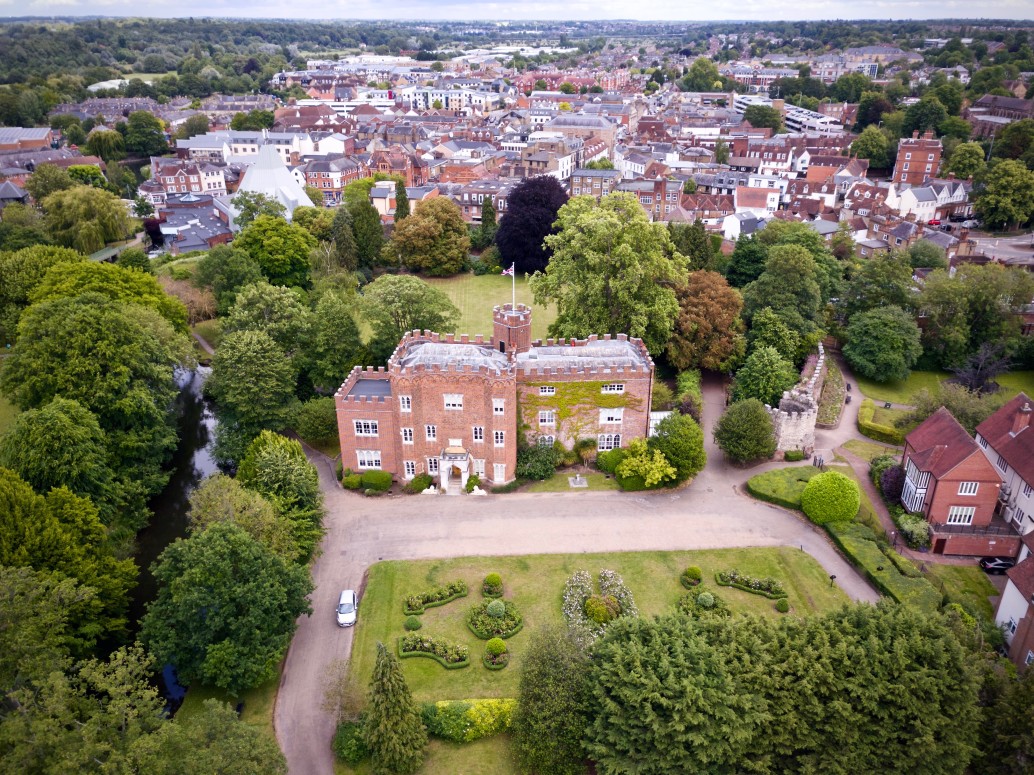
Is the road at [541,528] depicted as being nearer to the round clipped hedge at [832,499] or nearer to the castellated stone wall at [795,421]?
the round clipped hedge at [832,499]

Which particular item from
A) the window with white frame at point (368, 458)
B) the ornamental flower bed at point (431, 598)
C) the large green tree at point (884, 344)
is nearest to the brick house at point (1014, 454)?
the large green tree at point (884, 344)

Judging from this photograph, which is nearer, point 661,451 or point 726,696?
point 726,696

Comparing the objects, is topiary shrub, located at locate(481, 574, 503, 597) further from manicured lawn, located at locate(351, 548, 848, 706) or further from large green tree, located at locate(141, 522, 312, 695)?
large green tree, located at locate(141, 522, 312, 695)

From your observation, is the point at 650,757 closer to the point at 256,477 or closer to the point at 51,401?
the point at 256,477

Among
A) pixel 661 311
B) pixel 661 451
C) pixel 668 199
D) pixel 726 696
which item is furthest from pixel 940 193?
pixel 726 696

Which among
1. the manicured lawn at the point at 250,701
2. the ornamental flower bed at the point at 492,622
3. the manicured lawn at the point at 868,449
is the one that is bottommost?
the manicured lawn at the point at 250,701

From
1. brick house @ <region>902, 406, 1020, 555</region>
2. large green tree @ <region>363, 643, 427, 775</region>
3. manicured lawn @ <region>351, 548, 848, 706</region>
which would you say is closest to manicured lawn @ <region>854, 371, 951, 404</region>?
brick house @ <region>902, 406, 1020, 555</region>
